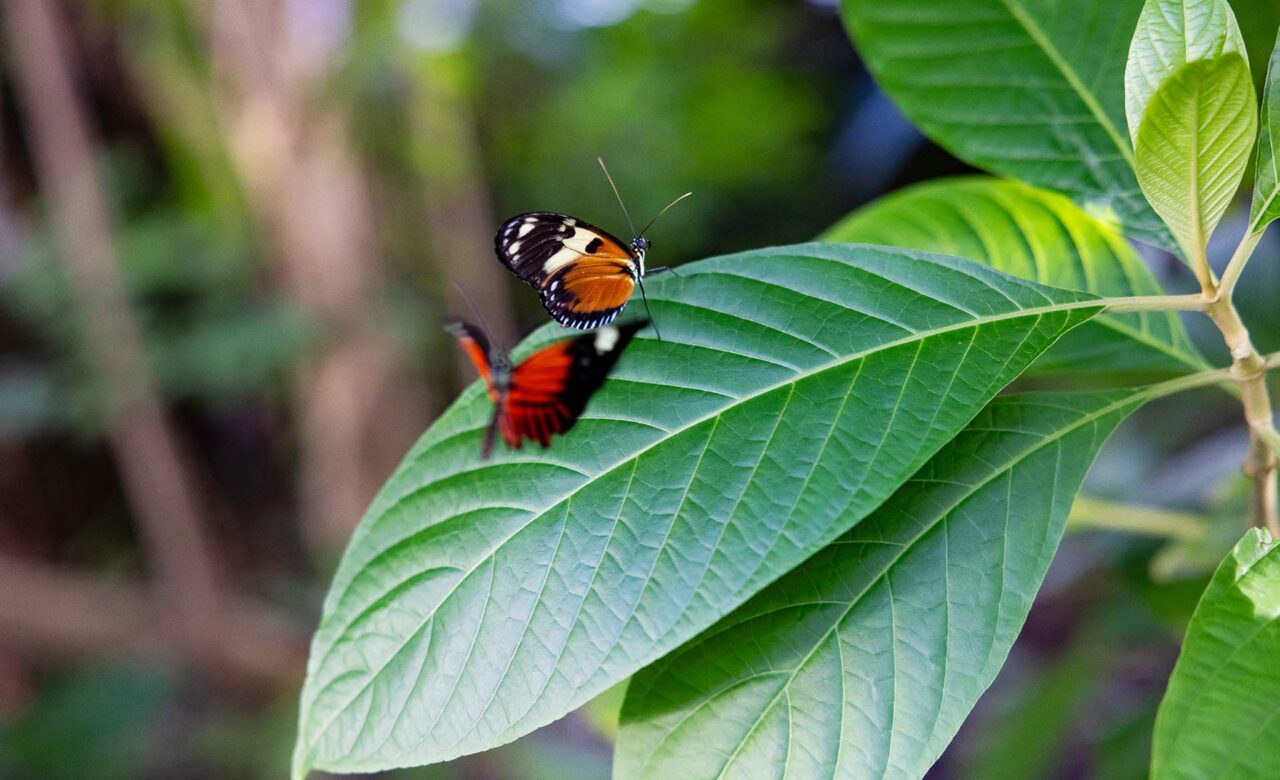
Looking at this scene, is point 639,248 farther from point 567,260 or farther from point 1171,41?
point 1171,41

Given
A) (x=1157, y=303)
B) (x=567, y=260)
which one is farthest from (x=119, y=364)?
(x=1157, y=303)

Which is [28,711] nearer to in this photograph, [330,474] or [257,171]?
[330,474]

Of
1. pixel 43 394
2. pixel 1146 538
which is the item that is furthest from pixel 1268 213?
pixel 43 394

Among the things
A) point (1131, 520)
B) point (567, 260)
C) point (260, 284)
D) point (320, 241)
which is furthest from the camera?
point (260, 284)

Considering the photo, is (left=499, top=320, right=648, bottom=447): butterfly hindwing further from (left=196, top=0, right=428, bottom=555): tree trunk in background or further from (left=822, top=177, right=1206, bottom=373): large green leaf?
(left=196, top=0, right=428, bottom=555): tree trunk in background

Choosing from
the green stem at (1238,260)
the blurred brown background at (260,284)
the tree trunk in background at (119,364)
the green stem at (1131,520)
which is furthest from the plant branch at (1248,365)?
the tree trunk in background at (119,364)

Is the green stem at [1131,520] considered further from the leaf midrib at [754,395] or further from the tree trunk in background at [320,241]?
the tree trunk in background at [320,241]
